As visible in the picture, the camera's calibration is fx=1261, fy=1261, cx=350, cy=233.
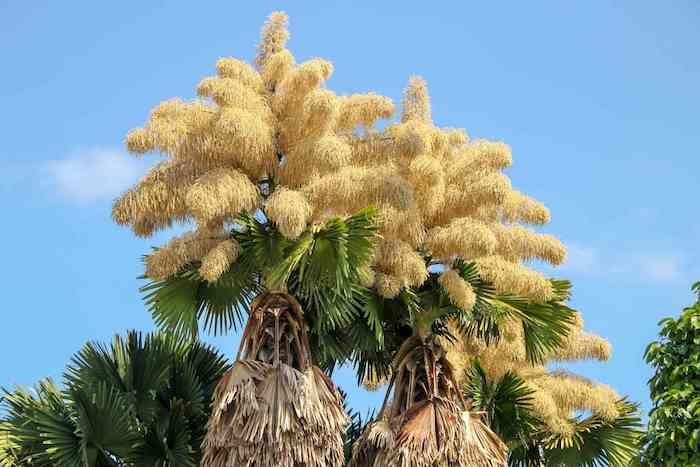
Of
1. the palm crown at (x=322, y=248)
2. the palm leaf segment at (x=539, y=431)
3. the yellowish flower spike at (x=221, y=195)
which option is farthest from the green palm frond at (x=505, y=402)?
the yellowish flower spike at (x=221, y=195)

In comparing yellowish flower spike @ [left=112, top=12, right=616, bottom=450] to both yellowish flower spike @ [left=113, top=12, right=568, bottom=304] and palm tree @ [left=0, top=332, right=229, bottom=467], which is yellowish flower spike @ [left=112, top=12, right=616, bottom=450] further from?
palm tree @ [left=0, top=332, right=229, bottom=467]

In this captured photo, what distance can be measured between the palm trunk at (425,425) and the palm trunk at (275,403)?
2.41 ft

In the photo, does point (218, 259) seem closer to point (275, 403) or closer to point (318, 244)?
point (318, 244)

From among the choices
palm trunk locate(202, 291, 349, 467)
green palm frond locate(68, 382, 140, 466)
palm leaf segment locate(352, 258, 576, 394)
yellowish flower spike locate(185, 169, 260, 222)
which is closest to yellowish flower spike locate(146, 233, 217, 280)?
yellowish flower spike locate(185, 169, 260, 222)

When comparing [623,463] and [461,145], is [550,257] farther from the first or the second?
[623,463]

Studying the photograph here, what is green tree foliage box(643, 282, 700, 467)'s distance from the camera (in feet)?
38.1

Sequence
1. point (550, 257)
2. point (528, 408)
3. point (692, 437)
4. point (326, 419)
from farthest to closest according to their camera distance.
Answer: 1. point (528, 408)
2. point (550, 257)
3. point (326, 419)
4. point (692, 437)

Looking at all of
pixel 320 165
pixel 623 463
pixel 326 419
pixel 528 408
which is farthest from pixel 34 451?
pixel 623 463

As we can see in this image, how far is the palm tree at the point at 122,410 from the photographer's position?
50.3 feet

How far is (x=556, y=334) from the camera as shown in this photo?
54.0 ft

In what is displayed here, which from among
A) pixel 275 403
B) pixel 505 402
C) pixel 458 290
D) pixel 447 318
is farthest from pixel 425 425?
pixel 505 402

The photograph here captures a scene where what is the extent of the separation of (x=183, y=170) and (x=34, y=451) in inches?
159

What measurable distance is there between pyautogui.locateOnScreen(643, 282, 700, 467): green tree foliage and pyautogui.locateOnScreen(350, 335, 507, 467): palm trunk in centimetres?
314

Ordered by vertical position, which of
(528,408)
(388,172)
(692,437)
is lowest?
(692,437)
